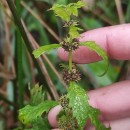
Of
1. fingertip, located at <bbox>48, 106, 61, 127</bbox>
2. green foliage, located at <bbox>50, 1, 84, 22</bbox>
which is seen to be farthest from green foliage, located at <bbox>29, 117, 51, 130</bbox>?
green foliage, located at <bbox>50, 1, 84, 22</bbox>

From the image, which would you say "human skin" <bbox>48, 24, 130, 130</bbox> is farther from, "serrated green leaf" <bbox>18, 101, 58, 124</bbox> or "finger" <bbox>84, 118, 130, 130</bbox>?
"serrated green leaf" <bbox>18, 101, 58, 124</bbox>

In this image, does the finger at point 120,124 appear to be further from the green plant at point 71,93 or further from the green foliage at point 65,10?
the green foliage at point 65,10

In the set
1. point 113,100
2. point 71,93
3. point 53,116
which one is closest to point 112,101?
point 113,100

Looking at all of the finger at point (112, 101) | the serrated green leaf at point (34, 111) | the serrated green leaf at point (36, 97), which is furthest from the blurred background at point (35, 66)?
the serrated green leaf at point (34, 111)

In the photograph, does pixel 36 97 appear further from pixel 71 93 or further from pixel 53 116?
pixel 71 93

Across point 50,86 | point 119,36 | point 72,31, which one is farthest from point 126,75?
point 72,31

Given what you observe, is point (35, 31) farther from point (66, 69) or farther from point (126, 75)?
point (66, 69)
